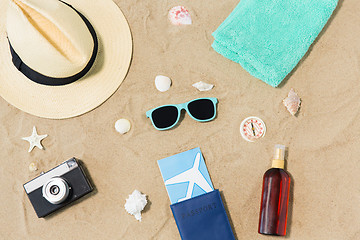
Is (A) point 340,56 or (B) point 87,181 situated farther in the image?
→ (A) point 340,56

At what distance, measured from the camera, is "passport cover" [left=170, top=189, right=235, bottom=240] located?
3.72 feet

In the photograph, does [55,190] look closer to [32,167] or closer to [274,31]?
[32,167]

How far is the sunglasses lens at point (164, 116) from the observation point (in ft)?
3.83

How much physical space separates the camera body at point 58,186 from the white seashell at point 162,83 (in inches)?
14.9

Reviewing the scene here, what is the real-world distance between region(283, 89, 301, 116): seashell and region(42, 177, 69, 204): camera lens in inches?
31.6

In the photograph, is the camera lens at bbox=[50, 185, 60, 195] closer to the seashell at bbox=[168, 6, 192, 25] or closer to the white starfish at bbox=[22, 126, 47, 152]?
the white starfish at bbox=[22, 126, 47, 152]

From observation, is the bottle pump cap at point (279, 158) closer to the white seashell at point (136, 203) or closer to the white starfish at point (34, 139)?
the white seashell at point (136, 203)

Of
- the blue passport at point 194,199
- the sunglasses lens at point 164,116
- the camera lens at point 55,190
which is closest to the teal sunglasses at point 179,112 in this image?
the sunglasses lens at point 164,116

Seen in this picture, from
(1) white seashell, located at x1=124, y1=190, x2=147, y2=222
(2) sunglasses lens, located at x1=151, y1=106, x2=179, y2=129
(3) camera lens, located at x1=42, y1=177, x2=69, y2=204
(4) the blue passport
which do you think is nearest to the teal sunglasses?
(2) sunglasses lens, located at x1=151, y1=106, x2=179, y2=129

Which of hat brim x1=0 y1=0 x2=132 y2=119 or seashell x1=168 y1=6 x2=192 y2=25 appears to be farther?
seashell x1=168 y1=6 x2=192 y2=25

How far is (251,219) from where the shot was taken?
119cm

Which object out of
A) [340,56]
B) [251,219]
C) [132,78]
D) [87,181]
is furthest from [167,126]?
[340,56]

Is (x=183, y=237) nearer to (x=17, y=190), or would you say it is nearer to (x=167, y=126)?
(x=167, y=126)

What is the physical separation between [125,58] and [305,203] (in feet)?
2.68
